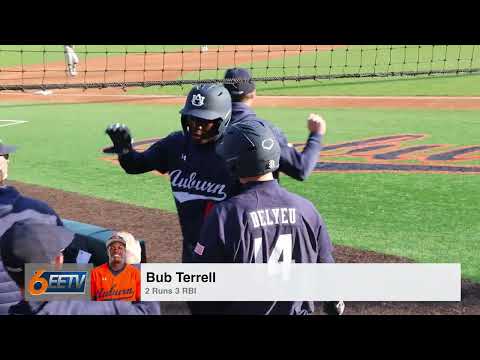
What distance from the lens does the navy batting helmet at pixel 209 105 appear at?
463 cm

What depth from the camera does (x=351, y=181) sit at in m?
11.1

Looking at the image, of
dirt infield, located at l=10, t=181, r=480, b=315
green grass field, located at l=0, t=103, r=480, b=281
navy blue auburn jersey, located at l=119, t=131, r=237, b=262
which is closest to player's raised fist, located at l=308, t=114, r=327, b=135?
navy blue auburn jersey, located at l=119, t=131, r=237, b=262

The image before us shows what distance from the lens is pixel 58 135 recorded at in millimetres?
16359

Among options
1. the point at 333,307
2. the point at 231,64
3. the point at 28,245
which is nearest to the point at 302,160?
the point at 333,307

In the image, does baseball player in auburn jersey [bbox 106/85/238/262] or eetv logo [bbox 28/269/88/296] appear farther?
baseball player in auburn jersey [bbox 106/85/238/262]

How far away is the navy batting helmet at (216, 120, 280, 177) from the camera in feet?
A: 11.2

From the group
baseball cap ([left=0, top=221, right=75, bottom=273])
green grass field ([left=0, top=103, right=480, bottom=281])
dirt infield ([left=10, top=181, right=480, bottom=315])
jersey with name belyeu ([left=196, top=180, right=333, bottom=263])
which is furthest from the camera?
green grass field ([left=0, top=103, right=480, bottom=281])

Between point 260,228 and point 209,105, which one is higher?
point 209,105

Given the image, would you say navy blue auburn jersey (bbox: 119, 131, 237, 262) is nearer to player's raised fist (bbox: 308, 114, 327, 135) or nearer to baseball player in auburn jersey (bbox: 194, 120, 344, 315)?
player's raised fist (bbox: 308, 114, 327, 135)

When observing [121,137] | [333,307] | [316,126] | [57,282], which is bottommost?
[333,307]

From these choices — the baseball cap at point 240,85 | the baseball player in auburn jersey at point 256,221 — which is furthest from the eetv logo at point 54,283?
the baseball cap at point 240,85

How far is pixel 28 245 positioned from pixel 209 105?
2.00 m

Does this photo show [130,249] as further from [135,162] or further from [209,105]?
[135,162]

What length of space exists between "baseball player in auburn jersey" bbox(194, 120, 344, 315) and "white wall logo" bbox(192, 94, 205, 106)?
3.73ft
